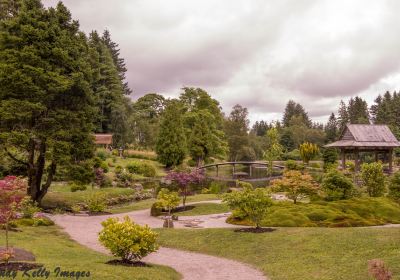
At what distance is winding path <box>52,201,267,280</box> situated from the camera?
46.0 ft

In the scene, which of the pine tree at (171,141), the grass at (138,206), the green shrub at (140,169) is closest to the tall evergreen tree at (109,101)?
the pine tree at (171,141)

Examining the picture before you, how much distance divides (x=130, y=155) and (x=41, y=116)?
40.7 metres

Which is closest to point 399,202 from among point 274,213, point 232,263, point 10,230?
point 274,213

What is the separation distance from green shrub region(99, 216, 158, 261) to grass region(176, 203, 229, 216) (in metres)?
15.4

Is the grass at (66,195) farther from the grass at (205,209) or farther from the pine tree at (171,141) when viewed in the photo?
the pine tree at (171,141)

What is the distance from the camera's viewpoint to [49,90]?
2750 cm

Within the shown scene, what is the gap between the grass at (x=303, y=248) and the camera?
1329 centimetres

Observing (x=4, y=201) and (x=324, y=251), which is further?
(x=324, y=251)

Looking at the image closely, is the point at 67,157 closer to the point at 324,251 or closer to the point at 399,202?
the point at 324,251

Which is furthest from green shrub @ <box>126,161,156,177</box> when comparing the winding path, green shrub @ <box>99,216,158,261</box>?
green shrub @ <box>99,216,158,261</box>

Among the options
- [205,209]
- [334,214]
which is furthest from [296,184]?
[205,209]

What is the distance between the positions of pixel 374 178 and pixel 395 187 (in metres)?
2.44

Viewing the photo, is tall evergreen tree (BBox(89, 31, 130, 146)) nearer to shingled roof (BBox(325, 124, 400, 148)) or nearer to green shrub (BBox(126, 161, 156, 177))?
green shrub (BBox(126, 161, 156, 177))

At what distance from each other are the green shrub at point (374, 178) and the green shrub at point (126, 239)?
2331cm
